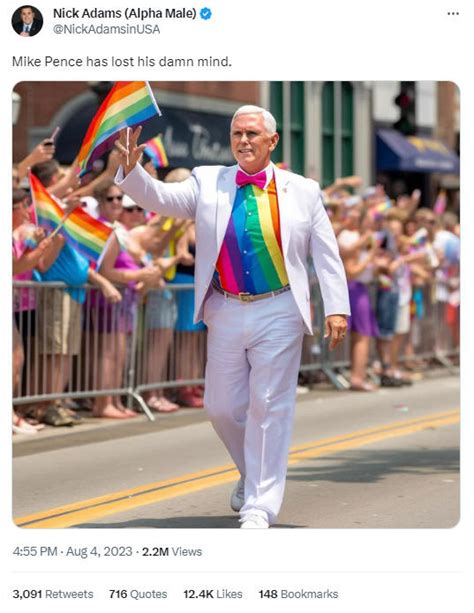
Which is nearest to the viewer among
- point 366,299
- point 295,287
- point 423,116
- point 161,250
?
point 295,287

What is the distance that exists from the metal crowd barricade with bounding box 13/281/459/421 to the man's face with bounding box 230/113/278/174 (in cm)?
489

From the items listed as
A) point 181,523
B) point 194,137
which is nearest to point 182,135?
point 194,137

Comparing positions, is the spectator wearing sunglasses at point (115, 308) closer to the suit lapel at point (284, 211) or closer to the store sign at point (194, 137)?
the suit lapel at point (284, 211)

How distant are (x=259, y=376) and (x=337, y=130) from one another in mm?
25817

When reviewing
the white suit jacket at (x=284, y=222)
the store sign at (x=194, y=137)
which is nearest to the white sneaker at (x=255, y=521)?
the white suit jacket at (x=284, y=222)

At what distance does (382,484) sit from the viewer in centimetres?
921

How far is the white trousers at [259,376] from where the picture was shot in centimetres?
703

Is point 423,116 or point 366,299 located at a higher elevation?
point 423,116

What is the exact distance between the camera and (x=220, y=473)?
9695 millimetres

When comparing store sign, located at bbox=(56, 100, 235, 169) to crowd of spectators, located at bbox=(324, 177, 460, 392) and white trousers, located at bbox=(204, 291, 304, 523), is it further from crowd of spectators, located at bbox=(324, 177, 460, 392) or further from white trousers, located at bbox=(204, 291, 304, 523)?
white trousers, located at bbox=(204, 291, 304, 523)

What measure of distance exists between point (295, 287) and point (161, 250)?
6190 mm
